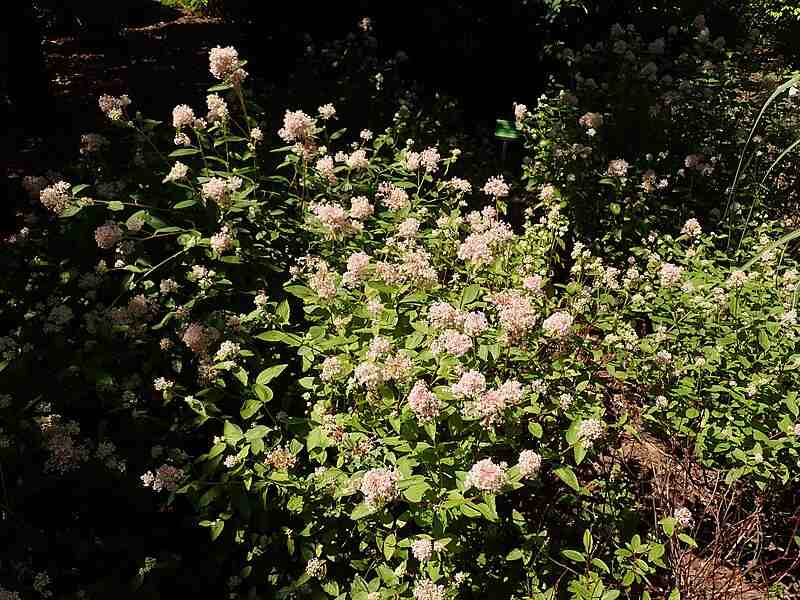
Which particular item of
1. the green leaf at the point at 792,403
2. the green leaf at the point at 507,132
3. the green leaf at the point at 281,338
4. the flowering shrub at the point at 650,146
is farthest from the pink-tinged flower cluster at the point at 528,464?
the green leaf at the point at 507,132

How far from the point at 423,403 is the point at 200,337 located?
726mm

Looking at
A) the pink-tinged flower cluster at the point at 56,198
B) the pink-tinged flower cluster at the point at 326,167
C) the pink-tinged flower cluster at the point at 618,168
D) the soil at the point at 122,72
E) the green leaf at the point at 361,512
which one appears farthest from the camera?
the soil at the point at 122,72

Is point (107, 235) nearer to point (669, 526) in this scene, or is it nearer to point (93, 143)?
point (93, 143)

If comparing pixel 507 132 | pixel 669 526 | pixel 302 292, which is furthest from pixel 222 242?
pixel 507 132

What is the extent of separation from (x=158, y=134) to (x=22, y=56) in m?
2.87

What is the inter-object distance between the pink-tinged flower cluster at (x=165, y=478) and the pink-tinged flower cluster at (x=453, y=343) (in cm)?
82

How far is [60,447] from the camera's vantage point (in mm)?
1677

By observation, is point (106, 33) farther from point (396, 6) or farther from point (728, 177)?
point (728, 177)

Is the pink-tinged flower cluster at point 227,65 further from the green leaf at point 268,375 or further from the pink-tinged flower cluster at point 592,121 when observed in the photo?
the pink-tinged flower cluster at point 592,121

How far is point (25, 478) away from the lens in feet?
5.70

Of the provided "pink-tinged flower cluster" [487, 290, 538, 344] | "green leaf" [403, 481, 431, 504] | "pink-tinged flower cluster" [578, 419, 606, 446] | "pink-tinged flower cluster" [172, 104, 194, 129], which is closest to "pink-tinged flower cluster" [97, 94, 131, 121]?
"pink-tinged flower cluster" [172, 104, 194, 129]

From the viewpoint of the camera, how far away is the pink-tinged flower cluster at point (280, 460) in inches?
71.1

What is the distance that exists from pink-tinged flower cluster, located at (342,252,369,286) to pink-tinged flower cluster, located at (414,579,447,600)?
3.08 ft

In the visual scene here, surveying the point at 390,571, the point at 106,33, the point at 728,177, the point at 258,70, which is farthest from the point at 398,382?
the point at 106,33
